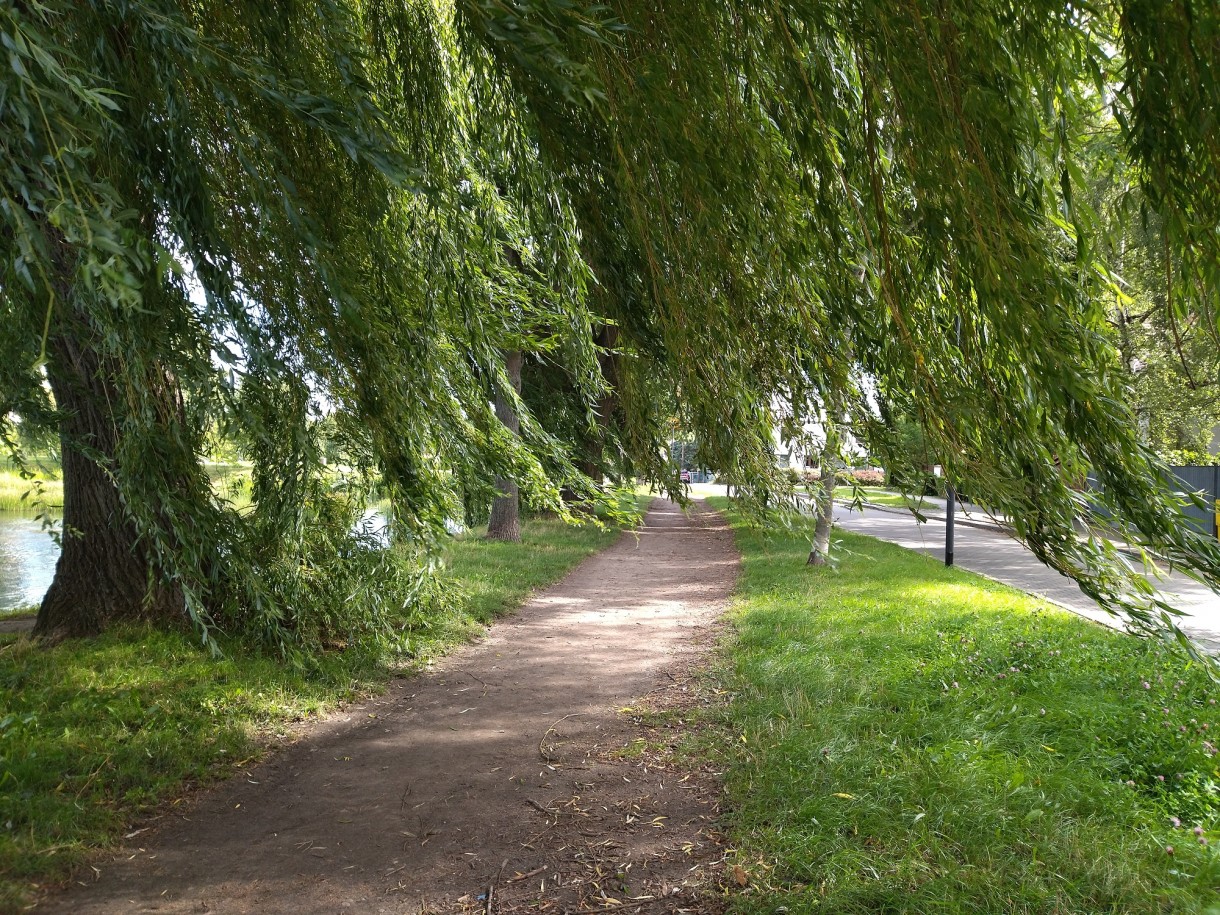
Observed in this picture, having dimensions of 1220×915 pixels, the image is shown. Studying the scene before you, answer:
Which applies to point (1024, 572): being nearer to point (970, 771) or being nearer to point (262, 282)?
point (970, 771)

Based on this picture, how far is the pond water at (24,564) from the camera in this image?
11.9 meters

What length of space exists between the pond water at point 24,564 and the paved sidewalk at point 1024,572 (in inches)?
423

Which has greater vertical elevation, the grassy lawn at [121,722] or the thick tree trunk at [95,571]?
the thick tree trunk at [95,571]

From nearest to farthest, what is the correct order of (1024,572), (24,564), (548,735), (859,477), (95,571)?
(859,477)
(548,735)
(95,571)
(1024,572)
(24,564)

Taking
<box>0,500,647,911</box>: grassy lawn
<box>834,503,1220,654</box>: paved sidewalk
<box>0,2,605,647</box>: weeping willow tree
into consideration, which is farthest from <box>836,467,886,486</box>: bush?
<box>0,500,647,911</box>: grassy lawn

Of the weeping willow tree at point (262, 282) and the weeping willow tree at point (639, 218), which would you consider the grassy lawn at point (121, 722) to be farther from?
the weeping willow tree at point (639, 218)

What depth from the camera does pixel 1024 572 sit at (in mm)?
14508

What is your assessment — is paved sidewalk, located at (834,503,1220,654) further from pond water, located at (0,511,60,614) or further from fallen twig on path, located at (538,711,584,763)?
pond water, located at (0,511,60,614)

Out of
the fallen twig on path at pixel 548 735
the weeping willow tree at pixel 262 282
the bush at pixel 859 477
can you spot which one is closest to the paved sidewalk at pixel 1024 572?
the bush at pixel 859 477

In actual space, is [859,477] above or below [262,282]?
below

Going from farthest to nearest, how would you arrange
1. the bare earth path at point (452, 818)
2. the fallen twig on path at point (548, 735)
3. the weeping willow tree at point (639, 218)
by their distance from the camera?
the fallen twig on path at point (548, 735), the bare earth path at point (452, 818), the weeping willow tree at point (639, 218)

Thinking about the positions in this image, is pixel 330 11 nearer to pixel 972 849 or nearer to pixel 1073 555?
pixel 1073 555

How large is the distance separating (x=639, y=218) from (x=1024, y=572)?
509 inches

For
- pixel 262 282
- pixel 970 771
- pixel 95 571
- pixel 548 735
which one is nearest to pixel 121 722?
A: pixel 95 571
